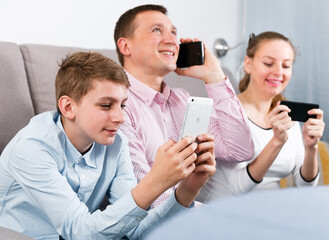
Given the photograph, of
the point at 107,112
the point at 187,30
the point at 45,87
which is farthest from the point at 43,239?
the point at 187,30

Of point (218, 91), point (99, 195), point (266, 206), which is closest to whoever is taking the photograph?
point (266, 206)

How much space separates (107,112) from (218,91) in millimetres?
612

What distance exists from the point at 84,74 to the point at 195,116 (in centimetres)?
28

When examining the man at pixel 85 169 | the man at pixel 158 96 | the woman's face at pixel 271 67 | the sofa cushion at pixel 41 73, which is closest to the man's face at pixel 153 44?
the man at pixel 158 96

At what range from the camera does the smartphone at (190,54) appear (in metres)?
1.56

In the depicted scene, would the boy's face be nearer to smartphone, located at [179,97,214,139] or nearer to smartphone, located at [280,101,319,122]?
smartphone, located at [179,97,214,139]

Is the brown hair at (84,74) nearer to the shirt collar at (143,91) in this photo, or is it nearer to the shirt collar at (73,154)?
the shirt collar at (73,154)

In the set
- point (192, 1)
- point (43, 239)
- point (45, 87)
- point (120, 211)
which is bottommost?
point (43, 239)

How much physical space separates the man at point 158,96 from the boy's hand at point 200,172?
189 mm

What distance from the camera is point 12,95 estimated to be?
1.34m

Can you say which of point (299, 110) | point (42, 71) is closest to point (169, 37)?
point (42, 71)

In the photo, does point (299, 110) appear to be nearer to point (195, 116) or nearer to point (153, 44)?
point (153, 44)

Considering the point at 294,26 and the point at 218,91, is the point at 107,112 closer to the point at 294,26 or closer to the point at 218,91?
the point at 218,91

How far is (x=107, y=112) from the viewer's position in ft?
3.47
